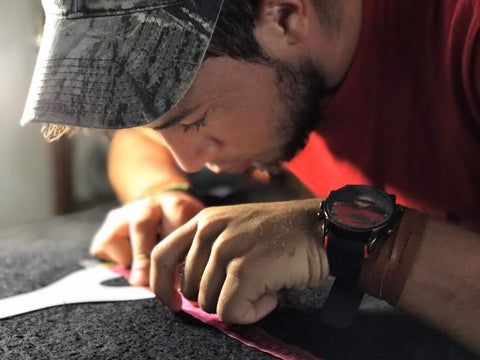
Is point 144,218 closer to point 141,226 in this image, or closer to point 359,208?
point 141,226

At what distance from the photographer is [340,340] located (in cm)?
61

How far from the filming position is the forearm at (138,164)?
103 centimetres

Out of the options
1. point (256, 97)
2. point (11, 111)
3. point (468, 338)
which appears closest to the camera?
point (468, 338)

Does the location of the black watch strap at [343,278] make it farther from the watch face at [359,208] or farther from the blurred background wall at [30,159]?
the blurred background wall at [30,159]

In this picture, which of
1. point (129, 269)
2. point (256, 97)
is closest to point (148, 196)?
point (129, 269)

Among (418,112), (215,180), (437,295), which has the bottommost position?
(215,180)

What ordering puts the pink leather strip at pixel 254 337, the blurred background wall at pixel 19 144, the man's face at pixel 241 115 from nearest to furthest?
1. the pink leather strip at pixel 254 337
2. the man's face at pixel 241 115
3. the blurred background wall at pixel 19 144

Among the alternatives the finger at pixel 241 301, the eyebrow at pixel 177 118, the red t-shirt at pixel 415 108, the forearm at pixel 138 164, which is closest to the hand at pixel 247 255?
the finger at pixel 241 301

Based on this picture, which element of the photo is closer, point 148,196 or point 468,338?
point 468,338

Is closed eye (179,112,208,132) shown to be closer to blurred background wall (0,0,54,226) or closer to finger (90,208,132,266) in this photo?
finger (90,208,132,266)

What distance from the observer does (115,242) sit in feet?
2.84

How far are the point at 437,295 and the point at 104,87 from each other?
377 mm

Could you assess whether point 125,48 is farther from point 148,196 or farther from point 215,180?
point 215,180

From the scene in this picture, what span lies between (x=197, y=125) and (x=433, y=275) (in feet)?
0.98
